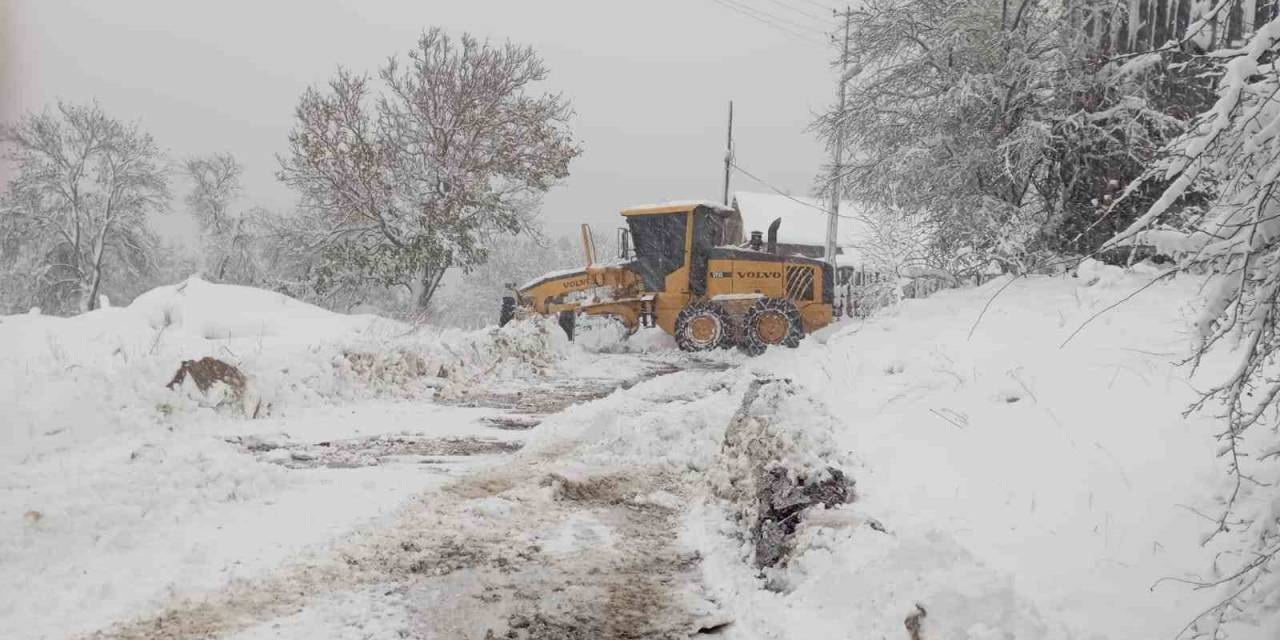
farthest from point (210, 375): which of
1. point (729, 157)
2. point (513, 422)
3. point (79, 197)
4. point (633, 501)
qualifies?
point (79, 197)

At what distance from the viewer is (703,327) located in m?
14.9

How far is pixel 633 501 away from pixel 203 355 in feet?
15.8

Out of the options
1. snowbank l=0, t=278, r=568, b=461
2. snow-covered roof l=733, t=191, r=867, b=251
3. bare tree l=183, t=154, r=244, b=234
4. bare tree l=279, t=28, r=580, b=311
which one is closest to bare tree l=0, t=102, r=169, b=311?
bare tree l=183, t=154, r=244, b=234

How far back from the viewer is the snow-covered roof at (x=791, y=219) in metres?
37.5

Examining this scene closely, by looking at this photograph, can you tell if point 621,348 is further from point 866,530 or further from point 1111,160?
point 866,530

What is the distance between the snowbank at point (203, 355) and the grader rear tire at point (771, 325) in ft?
12.4

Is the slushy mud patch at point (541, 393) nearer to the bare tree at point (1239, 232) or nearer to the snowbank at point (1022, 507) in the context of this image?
the snowbank at point (1022, 507)

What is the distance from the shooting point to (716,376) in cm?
1116

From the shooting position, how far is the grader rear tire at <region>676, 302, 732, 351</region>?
48.4 feet

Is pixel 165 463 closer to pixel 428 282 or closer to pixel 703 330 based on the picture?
pixel 703 330

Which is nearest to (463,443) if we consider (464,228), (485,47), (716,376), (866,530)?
(866,530)

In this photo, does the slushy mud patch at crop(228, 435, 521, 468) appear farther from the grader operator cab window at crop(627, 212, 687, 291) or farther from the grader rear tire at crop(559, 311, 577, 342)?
the grader rear tire at crop(559, 311, 577, 342)

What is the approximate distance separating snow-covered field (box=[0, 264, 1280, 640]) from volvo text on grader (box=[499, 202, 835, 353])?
6640 millimetres

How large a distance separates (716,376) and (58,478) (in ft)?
27.0
